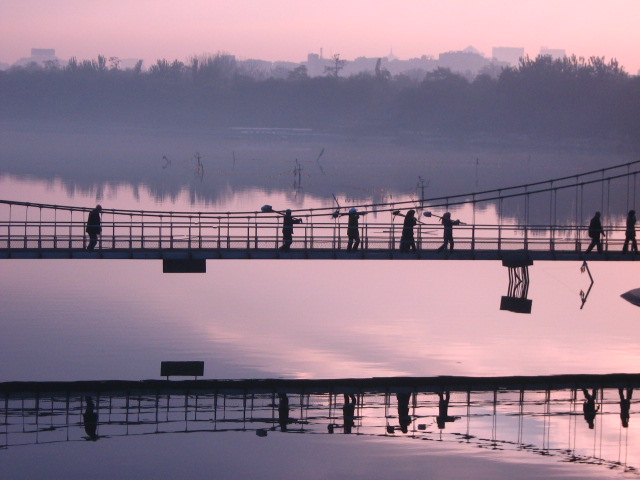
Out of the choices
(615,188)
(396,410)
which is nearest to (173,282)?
A: (396,410)

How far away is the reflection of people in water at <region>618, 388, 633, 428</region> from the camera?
39.0 meters

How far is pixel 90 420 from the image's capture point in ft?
123

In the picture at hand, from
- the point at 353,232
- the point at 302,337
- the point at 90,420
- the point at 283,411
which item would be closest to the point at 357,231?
the point at 353,232

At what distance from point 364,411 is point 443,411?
7.29 feet

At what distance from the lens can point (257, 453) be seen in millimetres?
35406

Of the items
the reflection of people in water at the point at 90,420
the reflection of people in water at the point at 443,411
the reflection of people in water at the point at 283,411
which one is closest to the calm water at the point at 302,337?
the reflection of people in water at the point at 90,420

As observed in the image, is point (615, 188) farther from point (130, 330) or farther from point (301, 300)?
point (130, 330)

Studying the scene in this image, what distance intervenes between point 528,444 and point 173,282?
126ft

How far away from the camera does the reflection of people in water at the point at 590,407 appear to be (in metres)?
39.0

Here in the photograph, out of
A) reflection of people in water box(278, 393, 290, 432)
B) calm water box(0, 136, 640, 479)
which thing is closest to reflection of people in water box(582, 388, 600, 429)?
calm water box(0, 136, 640, 479)

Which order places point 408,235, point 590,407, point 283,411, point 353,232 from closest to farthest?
point 283,411 < point 590,407 < point 408,235 < point 353,232

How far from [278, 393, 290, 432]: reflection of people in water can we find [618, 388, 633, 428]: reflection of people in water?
9357mm

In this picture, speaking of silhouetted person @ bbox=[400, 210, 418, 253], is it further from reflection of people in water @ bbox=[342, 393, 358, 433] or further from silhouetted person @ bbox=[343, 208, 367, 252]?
reflection of people in water @ bbox=[342, 393, 358, 433]

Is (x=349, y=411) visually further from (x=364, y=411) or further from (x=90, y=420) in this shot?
(x=90, y=420)
